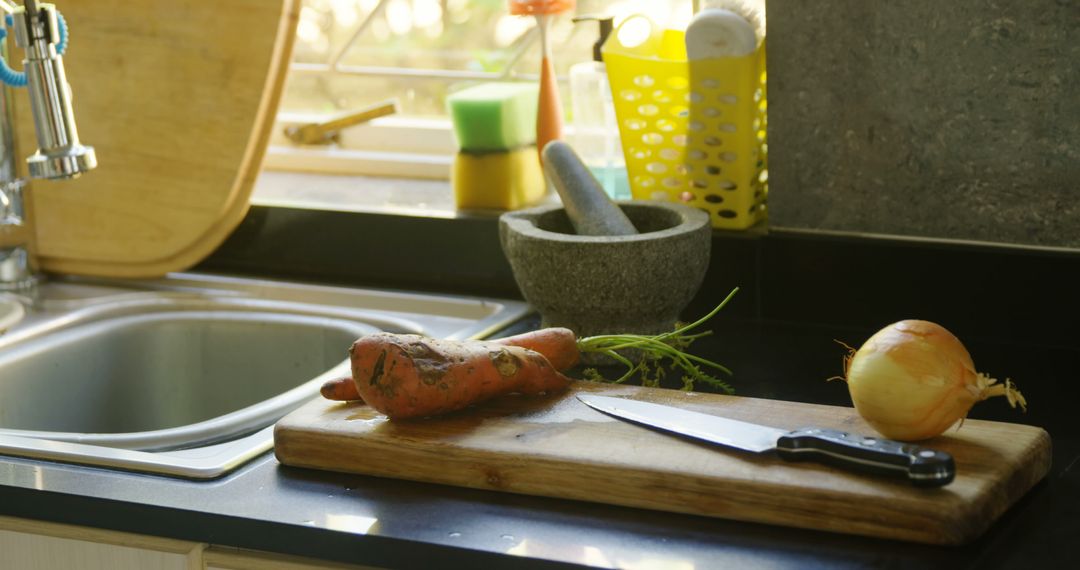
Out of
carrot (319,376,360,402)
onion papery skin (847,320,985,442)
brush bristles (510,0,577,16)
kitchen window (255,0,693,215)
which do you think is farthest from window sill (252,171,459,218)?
onion papery skin (847,320,985,442)

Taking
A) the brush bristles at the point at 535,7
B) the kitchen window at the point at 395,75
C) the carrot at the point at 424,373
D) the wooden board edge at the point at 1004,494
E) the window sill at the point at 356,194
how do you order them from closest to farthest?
the wooden board edge at the point at 1004,494
the carrot at the point at 424,373
the brush bristles at the point at 535,7
the window sill at the point at 356,194
the kitchen window at the point at 395,75

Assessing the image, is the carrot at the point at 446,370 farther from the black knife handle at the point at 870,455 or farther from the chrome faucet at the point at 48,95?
the chrome faucet at the point at 48,95

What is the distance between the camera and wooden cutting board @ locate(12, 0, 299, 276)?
1.66 m

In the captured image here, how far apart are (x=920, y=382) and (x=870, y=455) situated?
0.27ft

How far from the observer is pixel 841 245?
4.71 ft

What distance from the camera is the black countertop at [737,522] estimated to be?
0.92 metres

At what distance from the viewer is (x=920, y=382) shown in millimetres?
995

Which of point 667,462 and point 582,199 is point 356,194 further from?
point 667,462

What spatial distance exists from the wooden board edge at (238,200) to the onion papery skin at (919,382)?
2.98 feet

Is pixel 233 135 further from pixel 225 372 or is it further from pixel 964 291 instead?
pixel 964 291

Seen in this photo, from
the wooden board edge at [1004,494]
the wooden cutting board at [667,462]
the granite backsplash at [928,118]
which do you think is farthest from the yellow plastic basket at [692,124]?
the wooden board edge at [1004,494]

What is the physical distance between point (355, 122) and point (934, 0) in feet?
2.85

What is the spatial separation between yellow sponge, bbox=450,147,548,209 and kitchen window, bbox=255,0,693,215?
14 cm

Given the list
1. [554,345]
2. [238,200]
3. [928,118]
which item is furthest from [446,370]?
[238,200]
